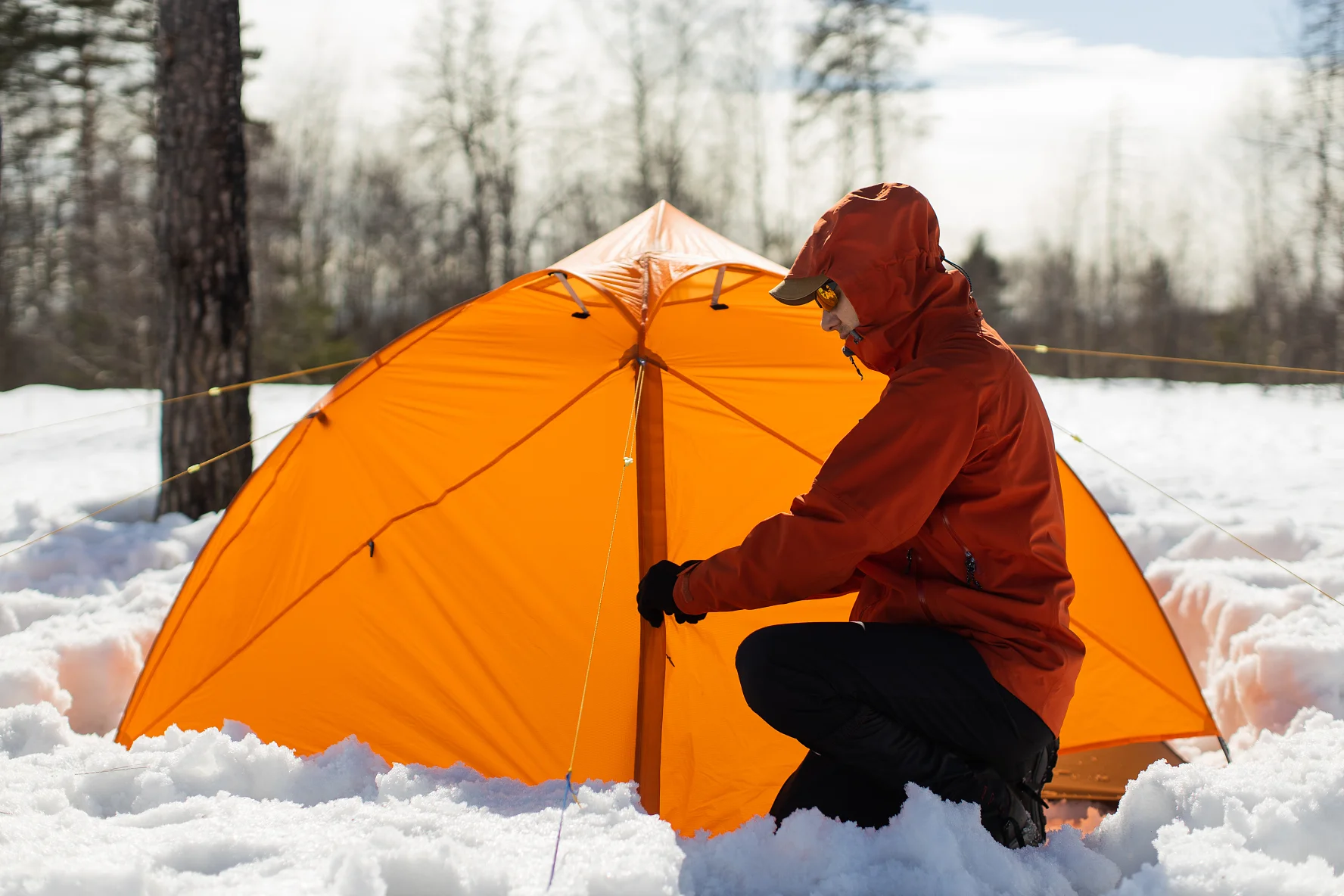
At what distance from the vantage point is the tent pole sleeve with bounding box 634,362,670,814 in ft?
9.03

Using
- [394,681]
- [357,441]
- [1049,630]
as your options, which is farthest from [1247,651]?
[357,441]

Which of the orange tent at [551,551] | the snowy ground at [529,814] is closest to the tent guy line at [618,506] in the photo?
the orange tent at [551,551]

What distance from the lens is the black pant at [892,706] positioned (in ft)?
6.59

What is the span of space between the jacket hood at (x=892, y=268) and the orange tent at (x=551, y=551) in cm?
79

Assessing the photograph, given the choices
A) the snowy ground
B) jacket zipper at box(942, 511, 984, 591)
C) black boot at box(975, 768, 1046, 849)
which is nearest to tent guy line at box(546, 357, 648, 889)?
the snowy ground

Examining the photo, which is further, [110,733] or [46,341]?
[46,341]

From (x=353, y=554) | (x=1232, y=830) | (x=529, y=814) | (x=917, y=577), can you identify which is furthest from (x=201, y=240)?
(x=1232, y=830)

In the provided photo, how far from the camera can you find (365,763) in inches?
99.0

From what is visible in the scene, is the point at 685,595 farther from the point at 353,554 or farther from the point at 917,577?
the point at 353,554

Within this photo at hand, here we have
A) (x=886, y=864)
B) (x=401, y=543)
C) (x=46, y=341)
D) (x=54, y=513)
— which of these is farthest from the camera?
(x=46, y=341)

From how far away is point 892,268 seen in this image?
6.66 ft

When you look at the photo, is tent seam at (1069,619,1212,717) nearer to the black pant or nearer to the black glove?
the black pant

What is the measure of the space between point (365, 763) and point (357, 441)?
103cm

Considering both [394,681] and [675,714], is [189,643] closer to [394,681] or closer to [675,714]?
[394,681]
